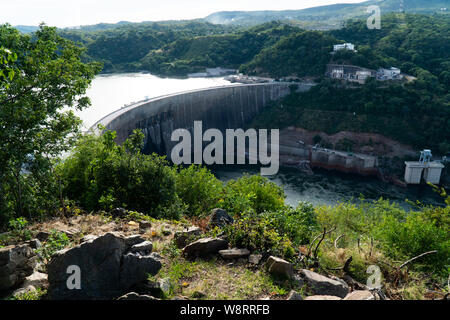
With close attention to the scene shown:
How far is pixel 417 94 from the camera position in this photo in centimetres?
4922

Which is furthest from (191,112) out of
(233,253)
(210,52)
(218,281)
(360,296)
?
(210,52)

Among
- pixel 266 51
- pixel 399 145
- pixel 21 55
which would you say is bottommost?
pixel 399 145

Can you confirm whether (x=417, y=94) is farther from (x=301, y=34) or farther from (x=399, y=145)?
(x=301, y=34)

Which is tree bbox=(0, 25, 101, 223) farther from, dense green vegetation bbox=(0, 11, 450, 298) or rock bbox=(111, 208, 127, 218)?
rock bbox=(111, 208, 127, 218)

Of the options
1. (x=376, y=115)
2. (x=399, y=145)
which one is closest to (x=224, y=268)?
(x=399, y=145)

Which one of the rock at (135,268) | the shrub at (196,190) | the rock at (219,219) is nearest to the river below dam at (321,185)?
the shrub at (196,190)

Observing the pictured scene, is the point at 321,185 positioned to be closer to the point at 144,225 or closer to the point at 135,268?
the point at 144,225

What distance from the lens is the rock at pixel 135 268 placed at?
Result: 17.0 feet

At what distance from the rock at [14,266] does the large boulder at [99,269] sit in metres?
0.52

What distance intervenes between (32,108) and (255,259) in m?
5.99

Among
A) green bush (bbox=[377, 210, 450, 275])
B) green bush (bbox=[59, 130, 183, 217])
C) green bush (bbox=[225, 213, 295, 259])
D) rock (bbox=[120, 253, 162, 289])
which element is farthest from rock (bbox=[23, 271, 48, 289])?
green bush (bbox=[377, 210, 450, 275])

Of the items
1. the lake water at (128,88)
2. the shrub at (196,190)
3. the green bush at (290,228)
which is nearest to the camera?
the green bush at (290,228)

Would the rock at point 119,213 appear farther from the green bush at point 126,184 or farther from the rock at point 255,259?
the rock at point 255,259
